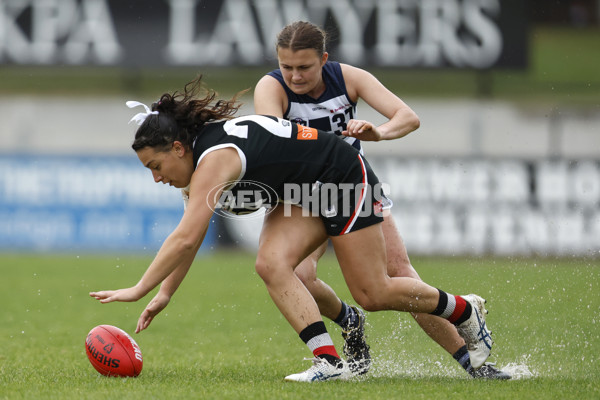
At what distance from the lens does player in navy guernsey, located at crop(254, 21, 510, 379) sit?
17.0 feet

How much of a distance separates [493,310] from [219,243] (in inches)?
349

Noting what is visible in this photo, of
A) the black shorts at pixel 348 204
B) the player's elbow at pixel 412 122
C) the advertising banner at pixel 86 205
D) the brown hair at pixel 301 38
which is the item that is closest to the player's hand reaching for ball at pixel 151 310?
the black shorts at pixel 348 204

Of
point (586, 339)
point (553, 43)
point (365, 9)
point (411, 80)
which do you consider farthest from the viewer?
point (553, 43)

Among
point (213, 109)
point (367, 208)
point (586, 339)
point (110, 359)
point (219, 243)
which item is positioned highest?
point (213, 109)

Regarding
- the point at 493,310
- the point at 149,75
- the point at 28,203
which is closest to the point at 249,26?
the point at 28,203

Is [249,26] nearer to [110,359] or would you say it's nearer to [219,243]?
[219,243]

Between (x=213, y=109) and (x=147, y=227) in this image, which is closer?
(x=213, y=109)

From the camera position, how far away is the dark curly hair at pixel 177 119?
4.71m

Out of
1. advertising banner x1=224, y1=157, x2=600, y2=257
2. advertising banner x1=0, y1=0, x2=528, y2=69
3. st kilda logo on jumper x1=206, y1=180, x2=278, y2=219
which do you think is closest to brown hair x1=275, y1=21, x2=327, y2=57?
st kilda logo on jumper x1=206, y1=180, x2=278, y2=219

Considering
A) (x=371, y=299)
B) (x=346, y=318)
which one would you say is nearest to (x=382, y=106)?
(x=371, y=299)

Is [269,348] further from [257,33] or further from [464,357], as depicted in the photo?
[257,33]

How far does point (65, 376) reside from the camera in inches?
202

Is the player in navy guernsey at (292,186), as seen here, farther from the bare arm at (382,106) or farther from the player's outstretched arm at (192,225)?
the bare arm at (382,106)

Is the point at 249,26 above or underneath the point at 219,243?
above
